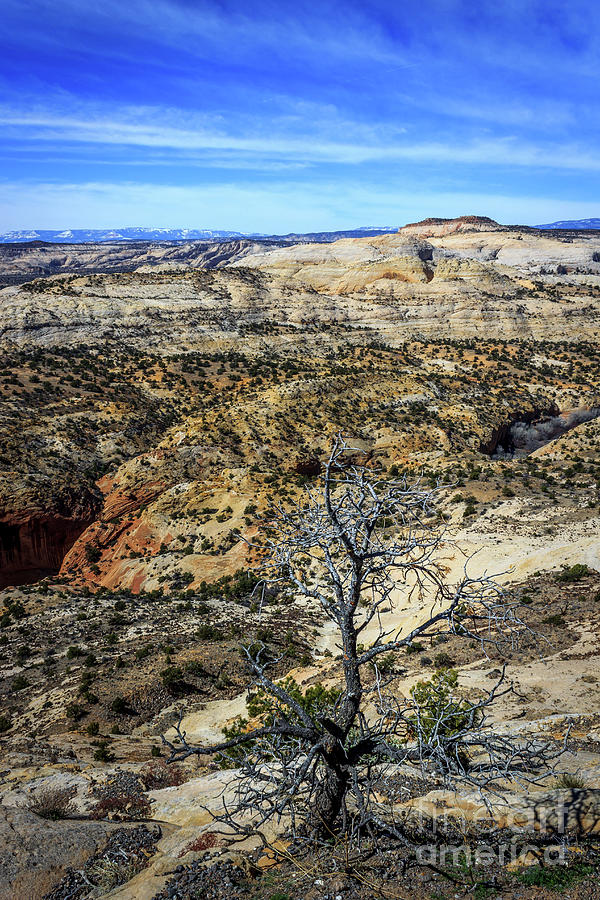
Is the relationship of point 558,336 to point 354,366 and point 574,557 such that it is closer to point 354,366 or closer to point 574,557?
point 354,366

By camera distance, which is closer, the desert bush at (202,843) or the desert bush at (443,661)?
the desert bush at (202,843)

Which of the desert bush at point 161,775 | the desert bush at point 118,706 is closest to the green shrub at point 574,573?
the desert bush at point 161,775

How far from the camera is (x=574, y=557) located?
70.3ft

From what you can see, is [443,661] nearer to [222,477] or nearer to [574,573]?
[574,573]

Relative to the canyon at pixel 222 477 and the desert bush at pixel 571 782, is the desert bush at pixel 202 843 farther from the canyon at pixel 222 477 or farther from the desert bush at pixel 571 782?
the desert bush at pixel 571 782

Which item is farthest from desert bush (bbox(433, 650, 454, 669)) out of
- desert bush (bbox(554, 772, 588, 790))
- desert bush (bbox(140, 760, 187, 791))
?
desert bush (bbox(554, 772, 588, 790))

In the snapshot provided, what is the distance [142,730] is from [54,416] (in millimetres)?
33260

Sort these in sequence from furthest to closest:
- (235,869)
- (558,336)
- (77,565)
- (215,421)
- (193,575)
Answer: (558,336) < (215,421) < (77,565) < (193,575) < (235,869)

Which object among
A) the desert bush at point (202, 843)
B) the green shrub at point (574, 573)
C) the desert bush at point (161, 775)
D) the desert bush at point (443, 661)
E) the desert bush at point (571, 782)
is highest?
the desert bush at point (571, 782)

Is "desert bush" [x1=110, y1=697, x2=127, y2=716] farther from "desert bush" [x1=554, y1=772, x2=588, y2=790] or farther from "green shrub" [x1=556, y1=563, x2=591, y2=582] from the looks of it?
"green shrub" [x1=556, y1=563, x2=591, y2=582]

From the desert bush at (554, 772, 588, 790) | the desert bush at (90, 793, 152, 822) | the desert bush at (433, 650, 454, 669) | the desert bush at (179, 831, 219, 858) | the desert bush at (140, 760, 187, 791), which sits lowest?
the desert bush at (433, 650, 454, 669)

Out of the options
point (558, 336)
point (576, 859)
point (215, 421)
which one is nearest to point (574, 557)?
point (576, 859)

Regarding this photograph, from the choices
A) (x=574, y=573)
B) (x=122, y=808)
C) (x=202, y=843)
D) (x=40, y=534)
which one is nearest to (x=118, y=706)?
(x=122, y=808)

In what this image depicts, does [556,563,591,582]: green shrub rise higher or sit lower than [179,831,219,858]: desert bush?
lower
